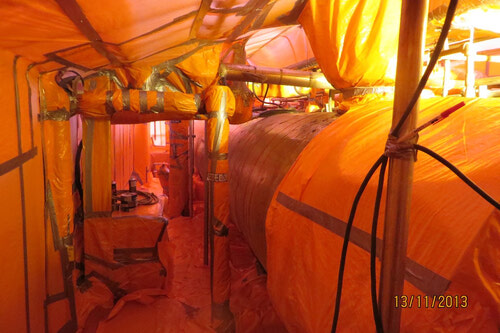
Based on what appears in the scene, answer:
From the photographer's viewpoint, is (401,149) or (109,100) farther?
(109,100)

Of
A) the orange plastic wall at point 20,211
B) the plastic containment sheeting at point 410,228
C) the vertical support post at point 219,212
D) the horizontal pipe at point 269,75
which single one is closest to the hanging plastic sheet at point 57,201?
the orange plastic wall at point 20,211

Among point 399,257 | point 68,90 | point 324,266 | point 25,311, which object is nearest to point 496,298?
point 399,257

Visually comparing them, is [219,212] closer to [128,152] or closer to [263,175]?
[263,175]

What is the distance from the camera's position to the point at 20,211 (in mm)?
1738

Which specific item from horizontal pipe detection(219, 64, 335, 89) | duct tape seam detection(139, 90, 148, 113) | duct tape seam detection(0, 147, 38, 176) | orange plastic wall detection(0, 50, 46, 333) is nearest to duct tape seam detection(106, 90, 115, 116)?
duct tape seam detection(139, 90, 148, 113)

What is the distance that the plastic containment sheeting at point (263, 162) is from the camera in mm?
2348

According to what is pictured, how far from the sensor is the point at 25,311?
1736 millimetres

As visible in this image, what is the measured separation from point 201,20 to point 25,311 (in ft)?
6.61

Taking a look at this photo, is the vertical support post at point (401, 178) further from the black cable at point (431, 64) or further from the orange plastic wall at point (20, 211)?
the orange plastic wall at point (20, 211)

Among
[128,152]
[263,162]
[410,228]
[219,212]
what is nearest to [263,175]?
[263,162]

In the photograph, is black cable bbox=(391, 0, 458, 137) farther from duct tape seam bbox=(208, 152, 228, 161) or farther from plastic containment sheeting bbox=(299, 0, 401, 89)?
duct tape seam bbox=(208, 152, 228, 161)

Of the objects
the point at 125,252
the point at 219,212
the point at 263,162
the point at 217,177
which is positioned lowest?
the point at 125,252

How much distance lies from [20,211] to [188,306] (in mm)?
2058
